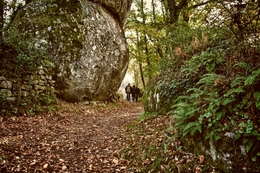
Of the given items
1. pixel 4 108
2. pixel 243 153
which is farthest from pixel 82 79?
pixel 243 153

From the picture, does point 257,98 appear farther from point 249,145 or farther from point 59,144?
point 59,144

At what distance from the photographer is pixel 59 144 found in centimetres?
578

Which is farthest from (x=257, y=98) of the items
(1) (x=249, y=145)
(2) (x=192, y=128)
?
(2) (x=192, y=128)

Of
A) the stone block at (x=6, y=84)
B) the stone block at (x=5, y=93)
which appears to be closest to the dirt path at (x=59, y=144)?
the stone block at (x=5, y=93)

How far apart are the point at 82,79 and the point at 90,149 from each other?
20.5 feet

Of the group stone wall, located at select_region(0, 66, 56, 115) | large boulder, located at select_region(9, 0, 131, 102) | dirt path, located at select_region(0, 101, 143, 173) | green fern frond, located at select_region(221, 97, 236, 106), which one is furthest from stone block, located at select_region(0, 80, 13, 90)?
green fern frond, located at select_region(221, 97, 236, 106)

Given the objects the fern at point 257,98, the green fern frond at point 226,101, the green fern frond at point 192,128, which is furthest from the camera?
the green fern frond at point 192,128

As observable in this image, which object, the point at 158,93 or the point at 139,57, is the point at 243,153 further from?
the point at 139,57

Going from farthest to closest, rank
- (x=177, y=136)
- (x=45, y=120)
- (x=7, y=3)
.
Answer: (x=7, y=3)
(x=45, y=120)
(x=177, y=136)

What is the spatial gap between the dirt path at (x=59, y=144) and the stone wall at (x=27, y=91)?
28.7 inches

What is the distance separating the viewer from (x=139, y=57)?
68.3 feet

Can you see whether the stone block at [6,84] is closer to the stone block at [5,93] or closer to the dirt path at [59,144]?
the stone block at [5,93]

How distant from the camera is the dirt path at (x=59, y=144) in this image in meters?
4.48

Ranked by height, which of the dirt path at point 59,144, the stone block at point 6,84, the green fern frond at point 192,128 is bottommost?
the dirt path at point 59,144
